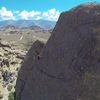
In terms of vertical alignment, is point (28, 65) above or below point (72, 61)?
below

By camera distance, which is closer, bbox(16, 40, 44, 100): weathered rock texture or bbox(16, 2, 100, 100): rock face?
bbox(16, 2, 100, 100): rock face

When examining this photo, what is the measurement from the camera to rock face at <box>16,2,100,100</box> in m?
8.75

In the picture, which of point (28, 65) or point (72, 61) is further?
point (28, 65)

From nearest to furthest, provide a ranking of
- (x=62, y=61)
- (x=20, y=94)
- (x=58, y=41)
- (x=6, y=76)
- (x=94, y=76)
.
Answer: (x=94, y=76) < (x=62, y=61) < (x=58, y=41) < (x=20, y=94) < (x=6, y=76)

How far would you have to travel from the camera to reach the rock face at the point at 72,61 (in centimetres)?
875

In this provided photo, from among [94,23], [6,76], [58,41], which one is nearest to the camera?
[94,23]

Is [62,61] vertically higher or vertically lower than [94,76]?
higher

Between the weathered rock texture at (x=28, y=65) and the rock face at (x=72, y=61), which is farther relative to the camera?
the weathered rock texture at (x=28, y=65)

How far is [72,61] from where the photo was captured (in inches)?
370

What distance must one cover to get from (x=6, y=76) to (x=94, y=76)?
1938 centimetres

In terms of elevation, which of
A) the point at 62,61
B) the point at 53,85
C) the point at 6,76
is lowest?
the point at 6,76

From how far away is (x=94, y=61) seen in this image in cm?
868

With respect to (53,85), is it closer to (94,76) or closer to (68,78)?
(68,78)

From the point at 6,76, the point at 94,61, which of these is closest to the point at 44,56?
the point at 94,61
